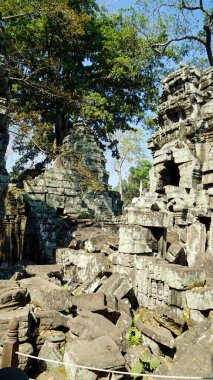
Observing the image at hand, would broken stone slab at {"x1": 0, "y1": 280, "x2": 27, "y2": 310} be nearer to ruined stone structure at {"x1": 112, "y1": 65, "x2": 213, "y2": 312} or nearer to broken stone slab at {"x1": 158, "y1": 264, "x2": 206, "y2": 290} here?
ruined stone structure at {"x1": 112, "y1": 65, "x2": 213, "y2": 312}

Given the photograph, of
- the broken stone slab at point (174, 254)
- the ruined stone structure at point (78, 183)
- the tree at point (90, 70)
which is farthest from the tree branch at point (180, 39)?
the broken stone slab at point (174, 254)

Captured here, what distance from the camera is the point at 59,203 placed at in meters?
9.90

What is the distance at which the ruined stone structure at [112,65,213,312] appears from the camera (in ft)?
14.2

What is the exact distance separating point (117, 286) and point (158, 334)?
4.13ft

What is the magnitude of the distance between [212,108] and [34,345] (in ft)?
33.1

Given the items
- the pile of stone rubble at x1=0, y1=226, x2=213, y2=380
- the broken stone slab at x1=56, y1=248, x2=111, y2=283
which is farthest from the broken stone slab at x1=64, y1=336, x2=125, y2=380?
the broken stone slab at x1=56, y1=248, x2=111, y2=283

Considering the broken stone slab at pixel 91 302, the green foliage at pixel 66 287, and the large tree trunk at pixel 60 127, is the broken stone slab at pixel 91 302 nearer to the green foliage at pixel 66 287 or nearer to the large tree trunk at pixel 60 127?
the green foliage at pixel 66 287

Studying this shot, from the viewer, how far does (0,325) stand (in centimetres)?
358

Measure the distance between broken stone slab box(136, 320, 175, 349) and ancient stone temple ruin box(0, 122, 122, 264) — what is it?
16.4 ft

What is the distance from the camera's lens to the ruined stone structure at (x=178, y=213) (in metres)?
4.33

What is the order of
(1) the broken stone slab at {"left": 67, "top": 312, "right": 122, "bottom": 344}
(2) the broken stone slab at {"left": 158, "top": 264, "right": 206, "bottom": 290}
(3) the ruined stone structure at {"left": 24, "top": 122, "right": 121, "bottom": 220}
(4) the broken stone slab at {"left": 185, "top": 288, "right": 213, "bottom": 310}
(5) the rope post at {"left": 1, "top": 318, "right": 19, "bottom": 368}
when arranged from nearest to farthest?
(5) the rope post at {"left": 1, "top": 318, "right": 19, "bottom": 368} < (1) the broken stone slab at {"left": 67, "top": 312, "right": 122, "bottom": 344} < (4) the broken stone slab at {"left": 185, "top": 288, "right": 213, "bottom": 310} < (2) the broken stone slab at {"left": 158, "top": 264, "right": 206, "bottom": 290} < (3) the ruined stone structure at {"left": 24, "top": 122, "right": 121, "bottom": 220}

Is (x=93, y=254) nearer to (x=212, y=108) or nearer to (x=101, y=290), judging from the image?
(x=101, y=290)

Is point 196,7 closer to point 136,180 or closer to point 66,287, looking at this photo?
point 66,287

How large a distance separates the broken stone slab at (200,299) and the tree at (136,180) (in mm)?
30907
